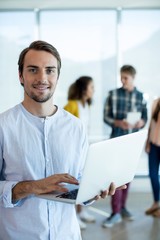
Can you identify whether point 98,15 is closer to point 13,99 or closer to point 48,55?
point 13,99

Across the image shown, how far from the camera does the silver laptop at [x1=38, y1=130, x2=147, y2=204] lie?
108 cm

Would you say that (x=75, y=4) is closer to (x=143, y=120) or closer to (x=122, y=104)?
(x=122, y=104)

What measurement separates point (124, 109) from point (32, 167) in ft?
7.81

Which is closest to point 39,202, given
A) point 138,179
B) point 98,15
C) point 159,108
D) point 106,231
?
point 106,231

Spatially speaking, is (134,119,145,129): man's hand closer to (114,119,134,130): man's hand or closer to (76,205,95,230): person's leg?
(114,119,134,130): man's hand

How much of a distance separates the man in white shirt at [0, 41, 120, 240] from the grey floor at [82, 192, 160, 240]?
1.86 metres

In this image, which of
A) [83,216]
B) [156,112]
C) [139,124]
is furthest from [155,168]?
[83,216]

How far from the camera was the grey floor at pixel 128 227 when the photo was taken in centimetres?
308

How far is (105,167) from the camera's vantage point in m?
1.17

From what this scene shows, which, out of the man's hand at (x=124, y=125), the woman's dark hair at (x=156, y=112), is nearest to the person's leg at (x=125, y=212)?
the man's hand at (x=124, y=125)

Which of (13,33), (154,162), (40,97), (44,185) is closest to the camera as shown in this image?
(44,185)

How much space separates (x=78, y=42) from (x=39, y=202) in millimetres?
3613

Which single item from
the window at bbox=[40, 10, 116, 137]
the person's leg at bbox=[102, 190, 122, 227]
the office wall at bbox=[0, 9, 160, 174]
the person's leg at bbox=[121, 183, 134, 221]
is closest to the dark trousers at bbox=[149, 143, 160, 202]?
the person's leg at bbox=[121, 183, 134, 221]

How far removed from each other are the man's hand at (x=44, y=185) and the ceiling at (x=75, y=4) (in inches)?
140
